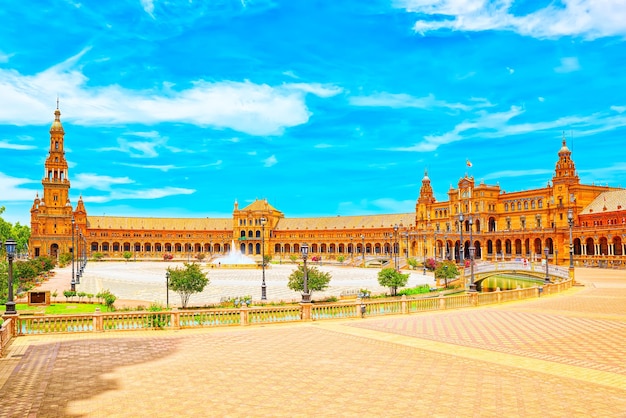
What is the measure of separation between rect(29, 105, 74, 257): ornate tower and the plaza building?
25 cm

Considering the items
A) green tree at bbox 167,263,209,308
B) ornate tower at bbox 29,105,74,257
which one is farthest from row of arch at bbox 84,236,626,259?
green tree at bbox 167,263,209,308

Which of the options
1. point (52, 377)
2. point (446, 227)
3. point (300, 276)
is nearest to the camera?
point (52, 377)

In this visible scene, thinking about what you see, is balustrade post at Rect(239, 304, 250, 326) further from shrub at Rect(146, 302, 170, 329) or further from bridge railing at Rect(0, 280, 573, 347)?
shrub at Rect(146, 302, 170, 329)

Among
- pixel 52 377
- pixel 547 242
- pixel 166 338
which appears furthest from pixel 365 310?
pixel 547 242

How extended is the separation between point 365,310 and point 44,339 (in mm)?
14329

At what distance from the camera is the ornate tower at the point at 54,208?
127 meters

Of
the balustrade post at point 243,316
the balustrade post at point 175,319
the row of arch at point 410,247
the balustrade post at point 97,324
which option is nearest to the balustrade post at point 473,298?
the balustrade post at point 243,316

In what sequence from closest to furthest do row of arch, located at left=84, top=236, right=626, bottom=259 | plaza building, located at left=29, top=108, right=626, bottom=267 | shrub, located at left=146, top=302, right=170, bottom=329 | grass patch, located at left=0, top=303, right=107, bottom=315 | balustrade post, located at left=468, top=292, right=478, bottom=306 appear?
1. shrub, located at left=146, top=302, right=170, bottom=329
2. balustrade post, located at left=468, top=292, right=478, bottom=306
3. grass patch, located at left=0, top=303, right=107, bottom=315
4. row of arch, located at left=84, top=236, right=626, bottom=259
5. plaza building, located at left=29, top=108, right=626, bottom=267

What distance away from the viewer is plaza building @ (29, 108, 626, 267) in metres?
86.1

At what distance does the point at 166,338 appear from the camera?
19.8 meters

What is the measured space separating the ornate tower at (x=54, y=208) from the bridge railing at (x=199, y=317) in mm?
117540

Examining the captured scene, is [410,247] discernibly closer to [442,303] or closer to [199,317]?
[442,303]

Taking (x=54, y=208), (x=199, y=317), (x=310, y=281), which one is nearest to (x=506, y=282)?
(x=310, y=281)

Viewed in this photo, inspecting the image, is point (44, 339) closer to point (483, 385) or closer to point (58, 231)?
point (483, 385)
